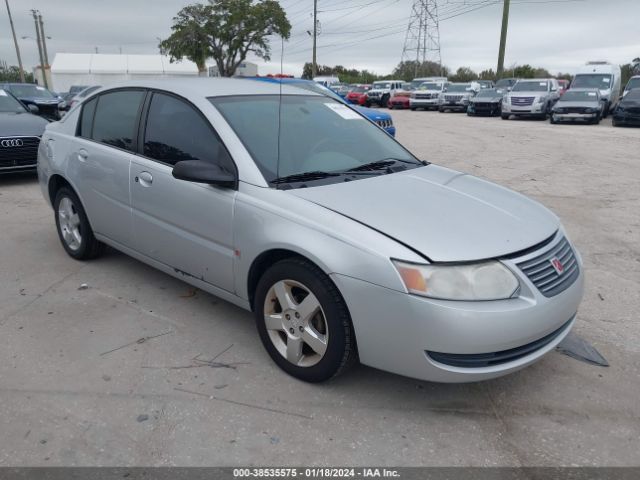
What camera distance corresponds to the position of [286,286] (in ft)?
9.77

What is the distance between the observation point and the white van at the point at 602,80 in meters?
22.6

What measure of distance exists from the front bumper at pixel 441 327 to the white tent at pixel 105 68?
58.5m

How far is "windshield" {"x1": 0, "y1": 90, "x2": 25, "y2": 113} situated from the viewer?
920 centimetres

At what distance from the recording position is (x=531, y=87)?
24047 mm

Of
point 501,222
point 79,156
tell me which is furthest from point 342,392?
point 79,156

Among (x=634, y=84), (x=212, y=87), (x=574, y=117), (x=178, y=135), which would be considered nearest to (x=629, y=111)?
(x=574, y=117)

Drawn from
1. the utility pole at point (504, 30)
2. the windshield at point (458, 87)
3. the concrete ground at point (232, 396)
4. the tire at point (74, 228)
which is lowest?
the concrete ground at point (232, 396)

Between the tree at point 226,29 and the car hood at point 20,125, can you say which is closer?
the car hood at point 20,125

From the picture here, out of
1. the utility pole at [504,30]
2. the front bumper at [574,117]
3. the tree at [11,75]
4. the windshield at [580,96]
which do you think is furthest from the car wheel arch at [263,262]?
the tree at [11,75]

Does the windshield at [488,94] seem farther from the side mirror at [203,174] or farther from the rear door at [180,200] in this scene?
the side mirror at [203,174]

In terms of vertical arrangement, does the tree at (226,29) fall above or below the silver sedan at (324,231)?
above

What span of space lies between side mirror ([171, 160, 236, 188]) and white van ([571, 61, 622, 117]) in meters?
22.9

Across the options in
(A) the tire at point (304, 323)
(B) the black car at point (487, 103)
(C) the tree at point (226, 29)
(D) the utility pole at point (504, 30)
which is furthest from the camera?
(C) the tree at point (226, 29)

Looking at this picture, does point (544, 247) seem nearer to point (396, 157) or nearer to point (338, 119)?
point (396, 157)
